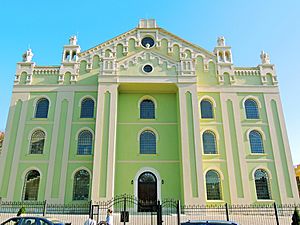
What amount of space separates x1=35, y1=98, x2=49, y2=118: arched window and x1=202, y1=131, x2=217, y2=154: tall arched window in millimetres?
14278

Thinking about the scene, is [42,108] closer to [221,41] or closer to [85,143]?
[85,143]

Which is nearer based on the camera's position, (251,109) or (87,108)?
(87,108)

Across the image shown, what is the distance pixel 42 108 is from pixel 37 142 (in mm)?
3192

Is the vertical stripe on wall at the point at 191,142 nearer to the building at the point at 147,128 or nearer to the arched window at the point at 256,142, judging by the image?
the building at the point at 147,128

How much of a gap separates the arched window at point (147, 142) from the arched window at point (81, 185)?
5.04m

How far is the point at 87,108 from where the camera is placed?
24141 mm

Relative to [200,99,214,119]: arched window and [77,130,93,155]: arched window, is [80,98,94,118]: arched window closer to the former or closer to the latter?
[77,130,93,155]: arched window

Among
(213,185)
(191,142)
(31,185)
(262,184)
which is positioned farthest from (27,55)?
(262,184)

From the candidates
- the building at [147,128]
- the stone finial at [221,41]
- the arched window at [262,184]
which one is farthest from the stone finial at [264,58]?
the arched window at [262,184]

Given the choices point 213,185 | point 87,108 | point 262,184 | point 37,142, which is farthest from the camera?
point 87,108

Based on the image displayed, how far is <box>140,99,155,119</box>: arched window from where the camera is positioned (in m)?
24.0

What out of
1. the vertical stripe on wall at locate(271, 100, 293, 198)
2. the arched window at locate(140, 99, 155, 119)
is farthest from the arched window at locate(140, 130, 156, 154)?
the vertical stripe on wall at locate(271, 100, 293, 198)

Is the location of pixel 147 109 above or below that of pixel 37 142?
above

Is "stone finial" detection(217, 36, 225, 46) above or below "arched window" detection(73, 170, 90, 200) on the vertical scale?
above
